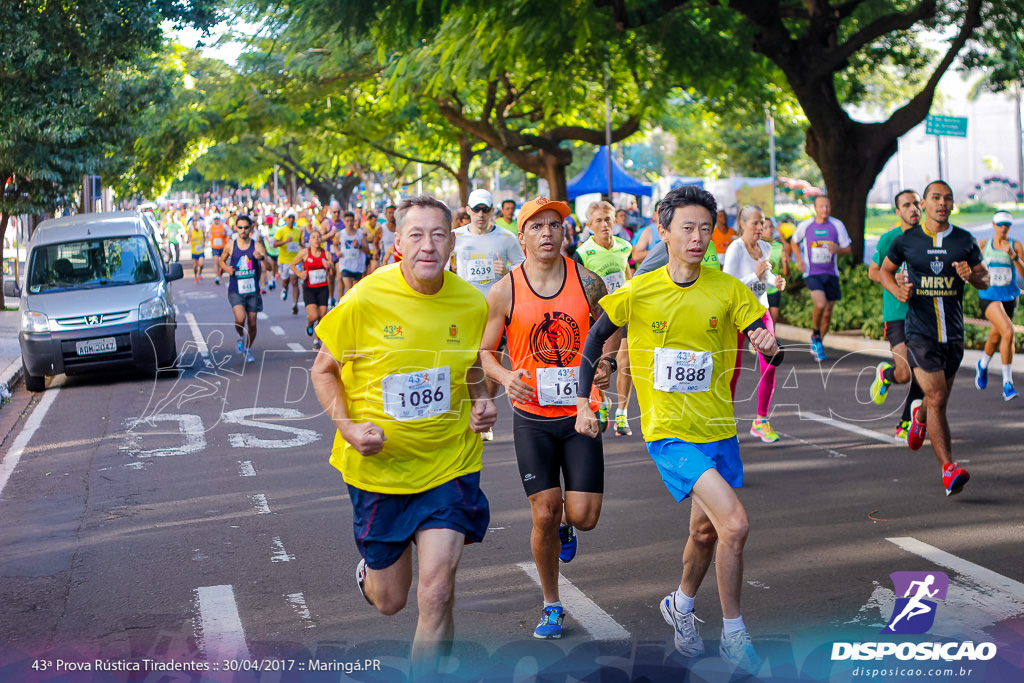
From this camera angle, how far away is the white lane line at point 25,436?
9516 mm

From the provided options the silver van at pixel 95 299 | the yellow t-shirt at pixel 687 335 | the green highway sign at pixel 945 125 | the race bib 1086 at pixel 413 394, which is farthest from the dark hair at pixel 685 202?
the green highway sign at pixel 945 125

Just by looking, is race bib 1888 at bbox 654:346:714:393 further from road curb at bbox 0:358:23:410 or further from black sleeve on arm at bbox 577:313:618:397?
road curb at bbox 0:358:23:410

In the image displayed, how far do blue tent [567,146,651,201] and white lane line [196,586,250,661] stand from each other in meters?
31.4

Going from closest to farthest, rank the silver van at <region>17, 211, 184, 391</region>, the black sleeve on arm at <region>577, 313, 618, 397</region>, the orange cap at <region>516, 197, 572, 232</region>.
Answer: the black sleeve on arm at <region>577, 313, 618, 397</region>
the orange cap at <region>516, 197, 572, 232</region>
the silver van at <region>17, 211, 184, 391</region>

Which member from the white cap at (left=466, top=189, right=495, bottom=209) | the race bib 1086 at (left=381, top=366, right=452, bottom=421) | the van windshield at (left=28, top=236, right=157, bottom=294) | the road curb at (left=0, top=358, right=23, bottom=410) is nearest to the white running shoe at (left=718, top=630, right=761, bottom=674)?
the race bib 1086 at (left=381, top=366, right=452, bottom=421)

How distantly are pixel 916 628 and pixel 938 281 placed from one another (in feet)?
11.3

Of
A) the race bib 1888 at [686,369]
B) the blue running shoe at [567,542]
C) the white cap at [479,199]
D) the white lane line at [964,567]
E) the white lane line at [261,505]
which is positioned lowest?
the white lane line at [964,567]

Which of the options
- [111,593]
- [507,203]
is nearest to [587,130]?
[507,203]

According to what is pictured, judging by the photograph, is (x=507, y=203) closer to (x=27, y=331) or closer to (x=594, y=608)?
(x=27, y=331)

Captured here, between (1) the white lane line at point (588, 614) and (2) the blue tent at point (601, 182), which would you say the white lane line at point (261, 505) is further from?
(2) the blue tent at point (601, 182)

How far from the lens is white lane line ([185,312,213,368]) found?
16638mm

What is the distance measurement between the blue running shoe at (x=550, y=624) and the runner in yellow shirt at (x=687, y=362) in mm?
469

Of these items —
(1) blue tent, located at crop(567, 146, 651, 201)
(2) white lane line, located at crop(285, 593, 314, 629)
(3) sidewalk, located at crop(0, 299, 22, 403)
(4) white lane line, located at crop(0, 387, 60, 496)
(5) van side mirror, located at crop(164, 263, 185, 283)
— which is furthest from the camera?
(1) blue tent, located at crop(567, 146, 651, 201)

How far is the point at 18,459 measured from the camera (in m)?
10.0
